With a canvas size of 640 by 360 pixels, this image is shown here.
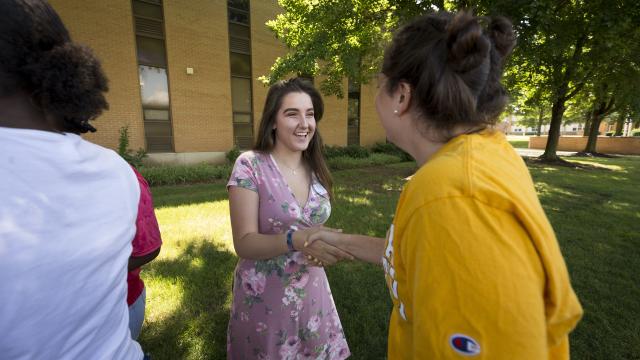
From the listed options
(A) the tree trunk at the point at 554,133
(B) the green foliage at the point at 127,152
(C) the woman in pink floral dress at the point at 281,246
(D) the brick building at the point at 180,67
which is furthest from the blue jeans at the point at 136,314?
(A) the tree trunk at the point at 554,133

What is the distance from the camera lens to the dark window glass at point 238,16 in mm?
15616

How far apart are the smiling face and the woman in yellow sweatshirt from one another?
1.30 metres

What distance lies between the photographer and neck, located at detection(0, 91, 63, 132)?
0.90 m

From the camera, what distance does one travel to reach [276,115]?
2.42 meters

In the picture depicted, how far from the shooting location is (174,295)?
4.09 metres

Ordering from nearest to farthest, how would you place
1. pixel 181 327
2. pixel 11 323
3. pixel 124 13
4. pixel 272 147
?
pixel 11 323 < pixel 272 147 < pixel 181 327 < pixel 124 13

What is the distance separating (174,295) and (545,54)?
458 inches

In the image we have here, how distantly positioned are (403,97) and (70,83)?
1.04 meters

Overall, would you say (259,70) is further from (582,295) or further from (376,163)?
(582,295)

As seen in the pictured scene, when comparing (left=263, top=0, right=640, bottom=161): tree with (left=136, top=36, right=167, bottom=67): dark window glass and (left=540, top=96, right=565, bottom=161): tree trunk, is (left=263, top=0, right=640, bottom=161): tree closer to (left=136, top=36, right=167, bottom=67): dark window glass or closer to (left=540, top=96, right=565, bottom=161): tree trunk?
(left=540, top=96, right=565, bottom=161): tree trunk

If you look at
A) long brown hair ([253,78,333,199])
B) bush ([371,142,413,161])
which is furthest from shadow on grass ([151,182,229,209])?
bush ([371,142,413,161])

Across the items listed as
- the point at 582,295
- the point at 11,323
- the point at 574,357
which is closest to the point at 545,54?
the point at 582,295

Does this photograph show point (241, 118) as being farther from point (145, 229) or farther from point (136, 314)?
point (145, 229)

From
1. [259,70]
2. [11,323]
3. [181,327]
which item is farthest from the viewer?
[259,70]
